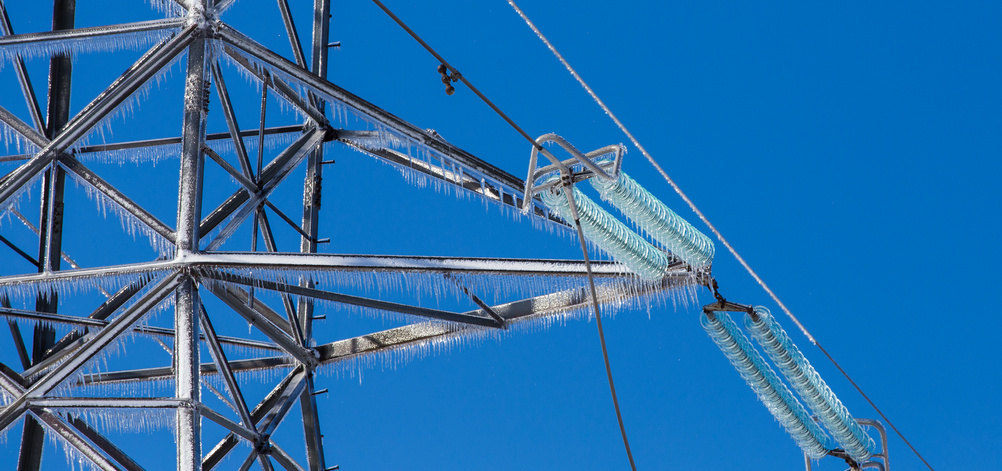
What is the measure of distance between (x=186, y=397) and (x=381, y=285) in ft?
6.17

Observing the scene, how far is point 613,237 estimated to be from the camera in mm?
8320

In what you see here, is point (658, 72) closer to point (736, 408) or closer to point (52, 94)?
point (736, 408)

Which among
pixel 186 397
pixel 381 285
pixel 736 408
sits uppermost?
pixel 736 408

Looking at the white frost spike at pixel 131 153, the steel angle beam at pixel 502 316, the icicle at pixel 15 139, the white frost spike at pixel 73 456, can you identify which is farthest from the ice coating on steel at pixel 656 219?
the white frost spike at pixel 131 153

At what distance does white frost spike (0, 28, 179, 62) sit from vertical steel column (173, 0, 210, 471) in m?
0.41

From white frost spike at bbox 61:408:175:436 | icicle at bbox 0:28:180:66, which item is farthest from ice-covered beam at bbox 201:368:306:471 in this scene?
icicle at bbox 0:28:180:66

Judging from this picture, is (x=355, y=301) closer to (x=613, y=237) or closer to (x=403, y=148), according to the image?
(x=403, y=148)

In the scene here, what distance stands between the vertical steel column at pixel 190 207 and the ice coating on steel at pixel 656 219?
3498 mm

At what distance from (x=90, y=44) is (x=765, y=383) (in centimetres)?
691

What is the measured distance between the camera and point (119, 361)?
3388 centimetres

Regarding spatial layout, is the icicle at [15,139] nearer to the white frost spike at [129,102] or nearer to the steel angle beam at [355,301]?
the white frost spike at [129,102]

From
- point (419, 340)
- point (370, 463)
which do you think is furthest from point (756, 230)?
point (419, 340)

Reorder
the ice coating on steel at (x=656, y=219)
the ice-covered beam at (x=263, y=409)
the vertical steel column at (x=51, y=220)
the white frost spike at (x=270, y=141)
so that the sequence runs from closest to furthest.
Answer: the ice coating on steel at (x=656, y=219)
the vertical steel column at (x=51, y=220)
the ice-covered beam at (x=263, y=409)
the white frost spike at (x=270, y=141)

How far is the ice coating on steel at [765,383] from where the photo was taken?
Result: 343 inches
